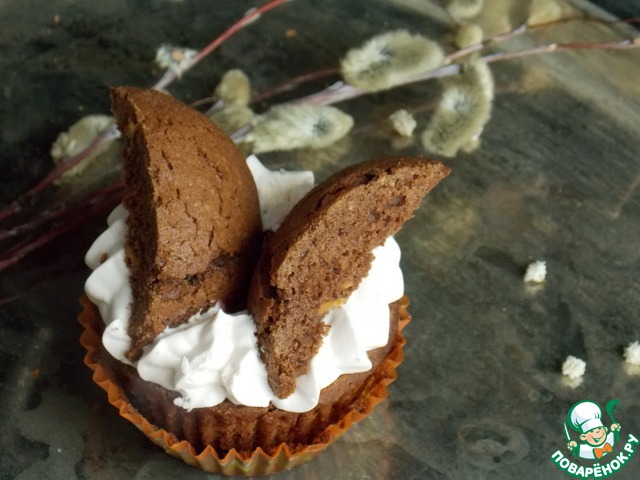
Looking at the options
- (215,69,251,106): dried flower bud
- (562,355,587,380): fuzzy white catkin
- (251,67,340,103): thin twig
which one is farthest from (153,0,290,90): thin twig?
(562,355,587,380): fuzzy white catkin

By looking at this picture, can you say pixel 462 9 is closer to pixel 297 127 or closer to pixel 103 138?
pixel 297 127

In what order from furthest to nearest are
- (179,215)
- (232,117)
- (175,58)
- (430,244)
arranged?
(175,58) < (232,117) < (430,244) < (179,215)

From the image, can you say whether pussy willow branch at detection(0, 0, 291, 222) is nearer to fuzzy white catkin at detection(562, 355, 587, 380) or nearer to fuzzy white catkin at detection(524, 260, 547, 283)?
fuzzy white catkin at detection(524, 260, 547, 283)

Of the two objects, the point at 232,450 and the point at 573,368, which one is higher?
the point at 232,450

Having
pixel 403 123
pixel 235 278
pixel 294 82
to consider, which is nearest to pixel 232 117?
pixel 294 82

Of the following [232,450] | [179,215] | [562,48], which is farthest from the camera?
[562,48]

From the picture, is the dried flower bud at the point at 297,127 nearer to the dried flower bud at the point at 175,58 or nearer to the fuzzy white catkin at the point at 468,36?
the dried flower bud at the point at 175,58

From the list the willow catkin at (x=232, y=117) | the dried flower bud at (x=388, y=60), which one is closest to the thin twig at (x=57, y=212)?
the willow catkin at (x=232, y=117)
